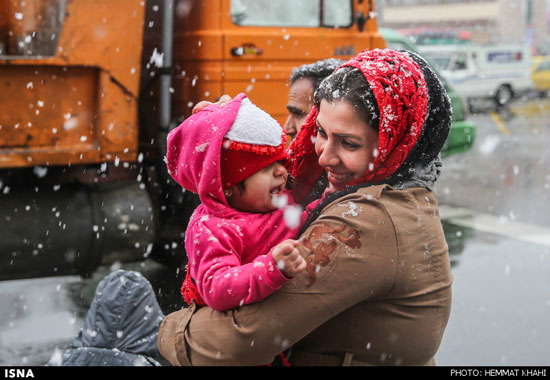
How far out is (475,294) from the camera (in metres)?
5.48

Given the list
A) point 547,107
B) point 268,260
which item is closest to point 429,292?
point 268,260

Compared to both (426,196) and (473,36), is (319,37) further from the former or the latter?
(473,36)

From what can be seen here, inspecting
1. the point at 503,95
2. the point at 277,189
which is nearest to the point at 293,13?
the point at 277,189

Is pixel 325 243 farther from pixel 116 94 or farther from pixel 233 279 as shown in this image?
pixel 116 94

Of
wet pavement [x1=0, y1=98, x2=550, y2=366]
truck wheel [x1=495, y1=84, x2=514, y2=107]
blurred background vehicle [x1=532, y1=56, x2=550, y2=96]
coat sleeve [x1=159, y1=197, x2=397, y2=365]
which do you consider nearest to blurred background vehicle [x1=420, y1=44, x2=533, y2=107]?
truck wheel [x1=495, y1=84, x2=514, y2=107]

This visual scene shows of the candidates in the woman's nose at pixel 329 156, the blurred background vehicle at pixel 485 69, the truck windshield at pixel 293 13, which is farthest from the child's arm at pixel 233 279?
the blurred background vehicle at pixel 485 69

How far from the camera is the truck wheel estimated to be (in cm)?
2266

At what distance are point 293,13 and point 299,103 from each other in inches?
88.7

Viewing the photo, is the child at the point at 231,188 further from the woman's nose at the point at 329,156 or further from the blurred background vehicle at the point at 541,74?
the blurred background vehicle at the point at 541,74

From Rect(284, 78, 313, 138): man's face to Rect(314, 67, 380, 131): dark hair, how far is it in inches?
57.2

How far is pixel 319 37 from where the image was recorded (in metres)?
5.46

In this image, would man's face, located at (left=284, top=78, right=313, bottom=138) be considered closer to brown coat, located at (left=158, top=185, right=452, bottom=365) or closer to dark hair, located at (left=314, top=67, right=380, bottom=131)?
dark hair, located at (left=314, top=67, right=380, bottom=131)

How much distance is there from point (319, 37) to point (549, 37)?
152 feet

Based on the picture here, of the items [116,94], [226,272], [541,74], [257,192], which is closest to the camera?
[226,272]
